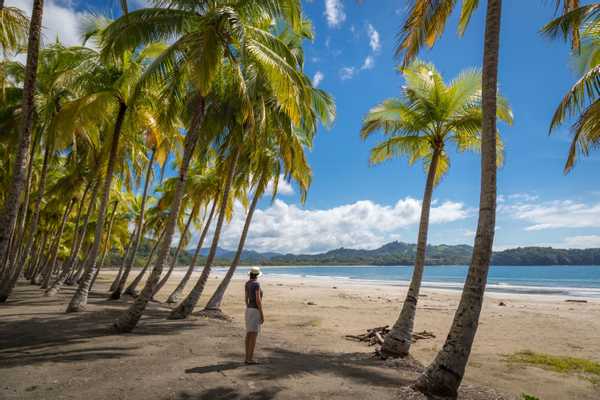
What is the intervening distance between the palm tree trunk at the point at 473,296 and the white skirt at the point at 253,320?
263 centimetres

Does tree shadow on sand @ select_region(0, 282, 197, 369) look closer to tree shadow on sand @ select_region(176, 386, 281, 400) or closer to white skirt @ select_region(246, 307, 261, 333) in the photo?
white skirt @ select_region(246, 307, 261, 333)

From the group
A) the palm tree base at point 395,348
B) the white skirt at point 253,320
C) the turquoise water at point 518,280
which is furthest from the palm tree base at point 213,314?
the turquoise water at point 518,280

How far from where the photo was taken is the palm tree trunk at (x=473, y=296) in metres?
4.85

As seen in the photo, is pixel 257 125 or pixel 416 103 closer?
pixel 416 103

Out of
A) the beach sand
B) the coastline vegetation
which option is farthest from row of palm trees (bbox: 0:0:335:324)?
the coastline vegetation

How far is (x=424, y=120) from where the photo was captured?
29.5 ft

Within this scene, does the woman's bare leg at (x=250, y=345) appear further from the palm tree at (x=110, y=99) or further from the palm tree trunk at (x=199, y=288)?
the palm tree at (x=110, y=99)

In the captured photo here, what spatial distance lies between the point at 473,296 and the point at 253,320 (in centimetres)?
344

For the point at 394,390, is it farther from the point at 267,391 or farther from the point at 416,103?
the point at 416,103

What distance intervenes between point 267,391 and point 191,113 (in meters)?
9.13

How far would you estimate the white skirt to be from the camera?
19.6 ft

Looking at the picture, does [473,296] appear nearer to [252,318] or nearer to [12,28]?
[252,318]

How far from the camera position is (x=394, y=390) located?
514cm

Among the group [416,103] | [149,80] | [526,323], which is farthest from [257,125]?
[526,323]
